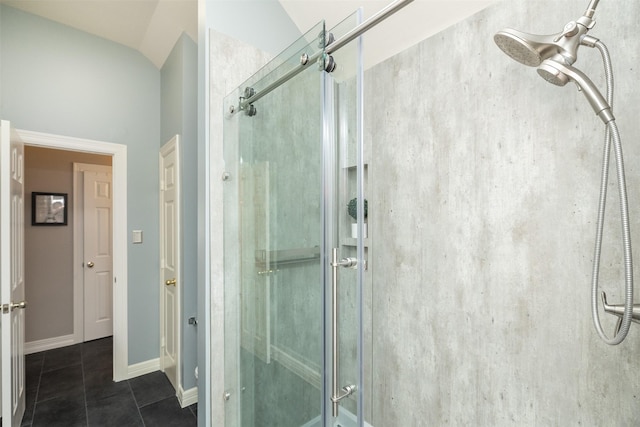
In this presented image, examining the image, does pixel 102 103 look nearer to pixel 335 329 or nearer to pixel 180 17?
pixel 180 17

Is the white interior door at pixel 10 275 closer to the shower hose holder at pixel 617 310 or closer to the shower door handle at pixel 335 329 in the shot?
the shower door handle at pixel 335 329

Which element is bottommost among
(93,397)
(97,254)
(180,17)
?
(93,397)

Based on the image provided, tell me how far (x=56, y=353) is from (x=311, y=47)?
3.88 metres

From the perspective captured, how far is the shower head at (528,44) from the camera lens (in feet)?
2.69

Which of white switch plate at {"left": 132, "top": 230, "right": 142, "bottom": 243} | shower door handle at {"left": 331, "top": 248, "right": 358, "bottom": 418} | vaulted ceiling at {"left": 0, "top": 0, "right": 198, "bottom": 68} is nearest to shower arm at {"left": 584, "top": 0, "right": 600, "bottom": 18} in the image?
shower door handle at {"left": 331, "top": 248, "right": 358, "bottom": 418}

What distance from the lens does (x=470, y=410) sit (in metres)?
1.39

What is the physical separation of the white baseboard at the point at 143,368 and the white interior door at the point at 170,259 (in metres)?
0.06

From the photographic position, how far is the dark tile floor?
2.10m

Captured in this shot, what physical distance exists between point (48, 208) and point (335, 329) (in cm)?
366

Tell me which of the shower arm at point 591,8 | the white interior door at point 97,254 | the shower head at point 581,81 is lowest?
the white interior door at point 97,254

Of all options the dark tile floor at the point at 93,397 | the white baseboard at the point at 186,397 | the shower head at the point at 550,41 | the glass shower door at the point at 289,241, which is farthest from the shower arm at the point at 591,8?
the white baseboard at the point at 186,397

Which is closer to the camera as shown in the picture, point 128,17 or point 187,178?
point 128,17

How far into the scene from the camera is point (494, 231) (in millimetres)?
1324

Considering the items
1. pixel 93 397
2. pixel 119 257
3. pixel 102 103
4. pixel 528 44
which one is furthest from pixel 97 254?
pixel 528 44
